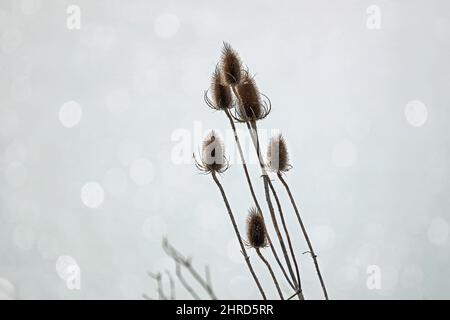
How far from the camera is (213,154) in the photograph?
1.98 metres

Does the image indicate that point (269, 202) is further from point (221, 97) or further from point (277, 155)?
point (221, 97)

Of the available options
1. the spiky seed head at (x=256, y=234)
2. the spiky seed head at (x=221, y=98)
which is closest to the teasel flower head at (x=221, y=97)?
the spiky seed head at (x=221, y=98)

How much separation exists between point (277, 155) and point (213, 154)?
0.89 ft

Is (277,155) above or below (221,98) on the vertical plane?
below

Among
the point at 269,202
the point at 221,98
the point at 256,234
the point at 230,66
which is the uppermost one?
the point at 230,66

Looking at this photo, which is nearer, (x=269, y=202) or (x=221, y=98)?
(x=269, y=202)

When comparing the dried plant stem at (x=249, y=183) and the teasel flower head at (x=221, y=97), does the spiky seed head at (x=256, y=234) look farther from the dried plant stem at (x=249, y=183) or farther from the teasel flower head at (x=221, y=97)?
the teasel flower head at (x=221, y=97)

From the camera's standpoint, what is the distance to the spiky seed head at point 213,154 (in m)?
1.98

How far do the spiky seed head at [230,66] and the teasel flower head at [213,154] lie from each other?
0.71 ft

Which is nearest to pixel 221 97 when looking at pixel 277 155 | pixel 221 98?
pixel 221 98

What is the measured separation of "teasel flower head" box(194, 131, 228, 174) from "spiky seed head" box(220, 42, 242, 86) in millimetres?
217

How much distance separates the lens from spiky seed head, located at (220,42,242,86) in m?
2.01
